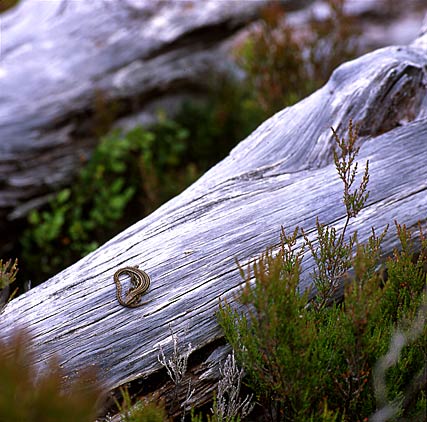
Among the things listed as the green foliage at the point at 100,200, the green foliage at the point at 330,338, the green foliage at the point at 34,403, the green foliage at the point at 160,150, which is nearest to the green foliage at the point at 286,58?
the green foliage at the point at 160,150

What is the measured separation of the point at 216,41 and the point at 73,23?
169cm

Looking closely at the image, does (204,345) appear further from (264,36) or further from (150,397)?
(264,36)

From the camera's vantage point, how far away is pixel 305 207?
3057 mm

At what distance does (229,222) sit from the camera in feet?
9.95

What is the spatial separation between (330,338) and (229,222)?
918 mm

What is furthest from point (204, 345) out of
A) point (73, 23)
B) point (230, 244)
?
point (73, 23)

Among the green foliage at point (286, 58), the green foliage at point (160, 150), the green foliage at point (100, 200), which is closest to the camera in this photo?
the green foliage at point (100, 200)

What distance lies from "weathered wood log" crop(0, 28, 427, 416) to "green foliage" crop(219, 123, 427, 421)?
0.33 metres

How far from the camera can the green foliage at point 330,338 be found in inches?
80.1

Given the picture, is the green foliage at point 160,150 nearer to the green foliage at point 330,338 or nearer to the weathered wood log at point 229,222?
the weathered wood log at point 229,222

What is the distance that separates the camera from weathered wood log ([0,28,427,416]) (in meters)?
2.67

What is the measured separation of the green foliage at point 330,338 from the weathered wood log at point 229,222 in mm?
327

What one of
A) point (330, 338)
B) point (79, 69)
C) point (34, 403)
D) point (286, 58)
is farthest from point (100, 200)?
point (34, 403)

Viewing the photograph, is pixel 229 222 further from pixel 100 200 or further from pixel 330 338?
pixel 100 200
